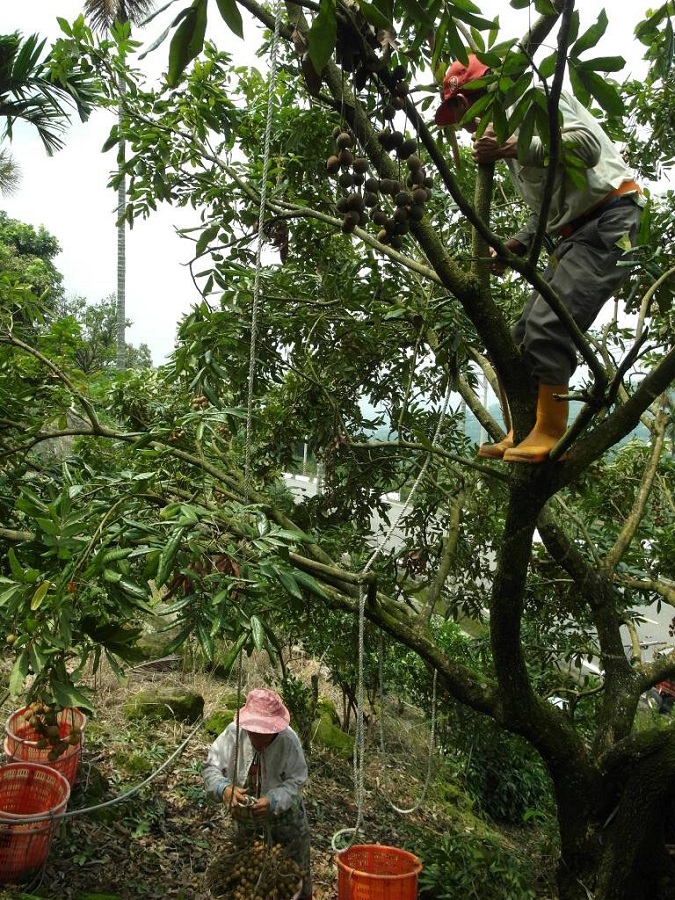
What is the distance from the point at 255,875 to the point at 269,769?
2.10 ft

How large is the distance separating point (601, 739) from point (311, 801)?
2282 millimetres

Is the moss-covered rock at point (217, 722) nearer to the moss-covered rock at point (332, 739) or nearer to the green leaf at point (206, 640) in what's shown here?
the moss-covered rock at point (332, 739)

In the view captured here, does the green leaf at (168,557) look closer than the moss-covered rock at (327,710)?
Yes

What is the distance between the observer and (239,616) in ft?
5.33

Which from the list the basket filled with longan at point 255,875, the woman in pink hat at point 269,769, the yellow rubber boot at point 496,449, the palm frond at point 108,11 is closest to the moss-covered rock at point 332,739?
the woman in pink hat at point 269,769

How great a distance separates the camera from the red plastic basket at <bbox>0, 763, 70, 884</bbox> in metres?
2.99

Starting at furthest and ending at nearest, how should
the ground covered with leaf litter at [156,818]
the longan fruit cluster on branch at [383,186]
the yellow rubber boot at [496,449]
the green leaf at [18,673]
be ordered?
the ground covered with leaf litter at [156,818], the yellow rubber boot at [496,449], the longan fruit cluster on branch at [383,186], the green leaf at [18,673]

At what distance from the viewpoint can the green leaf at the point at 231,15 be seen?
4.19ft

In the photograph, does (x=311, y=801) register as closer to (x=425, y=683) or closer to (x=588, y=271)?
(x=425, y=683)

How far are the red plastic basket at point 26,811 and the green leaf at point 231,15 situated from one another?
9.53ft

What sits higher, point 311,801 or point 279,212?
point 279,212

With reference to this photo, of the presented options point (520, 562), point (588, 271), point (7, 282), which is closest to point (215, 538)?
point (520, 562)

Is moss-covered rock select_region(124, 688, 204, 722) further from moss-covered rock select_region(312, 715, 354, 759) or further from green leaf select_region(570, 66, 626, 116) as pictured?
green leaf select_region(570, 66, 626, 116)

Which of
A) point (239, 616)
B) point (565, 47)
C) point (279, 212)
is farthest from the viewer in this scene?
point (279, 212)
